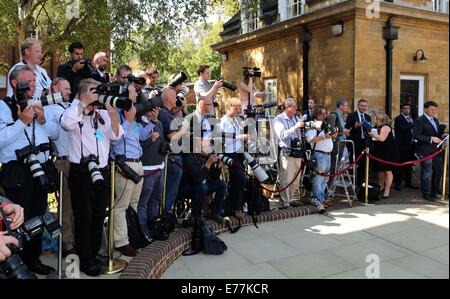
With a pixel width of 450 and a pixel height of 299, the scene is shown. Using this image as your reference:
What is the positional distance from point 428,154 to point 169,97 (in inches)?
215

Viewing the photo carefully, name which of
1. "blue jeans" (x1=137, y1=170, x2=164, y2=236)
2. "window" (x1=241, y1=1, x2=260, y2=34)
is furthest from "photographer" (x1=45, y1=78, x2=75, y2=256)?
"window" (x1=241, y1=1, x2=260, y2=34)

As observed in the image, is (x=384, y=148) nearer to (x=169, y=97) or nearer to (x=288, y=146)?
(x=288, y=146)

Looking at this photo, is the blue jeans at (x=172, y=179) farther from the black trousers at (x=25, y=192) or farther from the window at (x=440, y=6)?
the window at (x=440, y=6)

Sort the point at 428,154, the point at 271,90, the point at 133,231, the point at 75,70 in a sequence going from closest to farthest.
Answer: the point at 133,231, the point at 75,70, the point at 428,154, the point at 271,90

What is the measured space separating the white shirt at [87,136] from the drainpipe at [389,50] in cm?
822

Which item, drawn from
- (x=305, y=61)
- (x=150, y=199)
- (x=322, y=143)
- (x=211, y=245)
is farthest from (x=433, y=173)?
(x=150, y=199)

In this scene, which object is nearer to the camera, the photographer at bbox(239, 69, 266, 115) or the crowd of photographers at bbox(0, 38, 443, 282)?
the crowd of photographers at bbox(0, 38, 443, 282)

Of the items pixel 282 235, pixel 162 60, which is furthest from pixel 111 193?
pixel 162 60

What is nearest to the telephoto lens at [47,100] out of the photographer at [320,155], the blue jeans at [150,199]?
the blue jeans at [150,199]

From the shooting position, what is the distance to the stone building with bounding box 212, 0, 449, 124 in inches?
408

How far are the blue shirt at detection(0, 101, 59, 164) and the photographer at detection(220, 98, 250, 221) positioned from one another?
246cm

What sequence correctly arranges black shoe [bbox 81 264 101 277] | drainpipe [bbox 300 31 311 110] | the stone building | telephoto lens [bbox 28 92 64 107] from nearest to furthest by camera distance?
telephoto lens [bbox 28 92 64 107] → black shoe [bbox 81 264 101 277] → the stone building → drainpipe [bbox 300 31 311 110]

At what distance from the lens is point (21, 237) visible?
116 inches

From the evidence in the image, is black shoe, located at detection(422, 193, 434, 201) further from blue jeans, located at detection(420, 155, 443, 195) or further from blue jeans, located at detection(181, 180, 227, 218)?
blue jeans, located at detection(181, 180, 227, 218)
